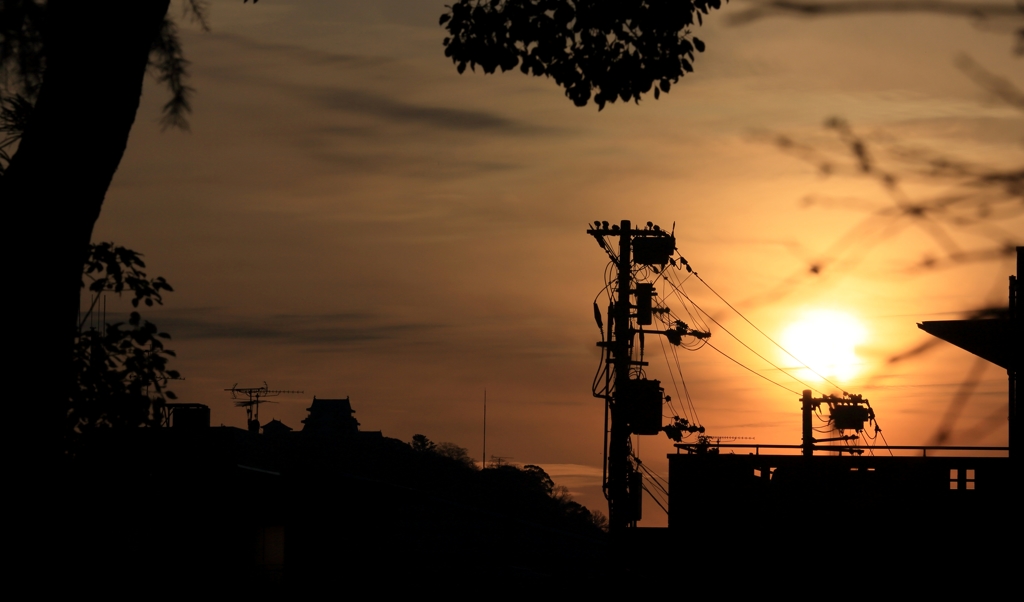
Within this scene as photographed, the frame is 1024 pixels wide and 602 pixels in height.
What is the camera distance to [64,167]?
688cm

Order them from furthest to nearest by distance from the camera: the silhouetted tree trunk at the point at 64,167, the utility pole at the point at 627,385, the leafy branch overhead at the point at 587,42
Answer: the utility pole at the point at 627,385
the leafy branch overhead at the point at 587,42
the silhouetted tree trunk at the point at 64,167

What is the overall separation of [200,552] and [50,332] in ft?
55.6

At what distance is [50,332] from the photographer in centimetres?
668

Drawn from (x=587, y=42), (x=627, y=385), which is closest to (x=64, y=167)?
(x=587, y=42)

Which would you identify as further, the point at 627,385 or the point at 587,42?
the point at 627,385

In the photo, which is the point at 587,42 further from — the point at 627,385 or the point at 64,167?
the point at 627,385

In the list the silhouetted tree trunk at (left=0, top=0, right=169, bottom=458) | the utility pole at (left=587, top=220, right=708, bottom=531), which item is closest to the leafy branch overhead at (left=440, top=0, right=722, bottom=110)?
the silhouetted tree trunk at (left=0, top=0, right=169, bottom=458)

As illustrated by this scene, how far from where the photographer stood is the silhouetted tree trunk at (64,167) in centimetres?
668

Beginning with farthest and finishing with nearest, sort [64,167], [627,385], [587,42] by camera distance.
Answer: [627,385] < [587,42] < [64,167]

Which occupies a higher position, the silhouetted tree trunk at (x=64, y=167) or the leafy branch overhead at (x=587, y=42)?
the leafy branch overhead at (x=587, y=42)

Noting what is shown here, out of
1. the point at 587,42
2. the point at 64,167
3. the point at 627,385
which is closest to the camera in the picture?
the point at 64,167

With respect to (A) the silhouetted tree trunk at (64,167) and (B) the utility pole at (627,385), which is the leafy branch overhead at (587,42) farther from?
(B) the utility pole at (627,385)

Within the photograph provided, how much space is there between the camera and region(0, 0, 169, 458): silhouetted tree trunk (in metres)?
6.68

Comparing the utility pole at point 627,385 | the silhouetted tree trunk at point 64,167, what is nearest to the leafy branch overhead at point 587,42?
the silhouetted tree trunk at point 64,167
